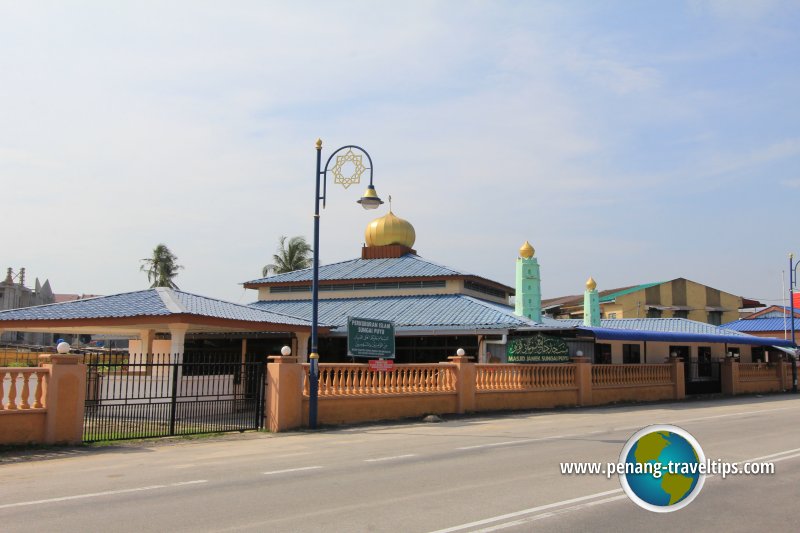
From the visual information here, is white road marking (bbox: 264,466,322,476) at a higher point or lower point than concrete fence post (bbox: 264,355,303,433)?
lower

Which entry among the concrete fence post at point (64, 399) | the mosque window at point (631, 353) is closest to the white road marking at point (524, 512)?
the concrete fence post at point (64, 399)

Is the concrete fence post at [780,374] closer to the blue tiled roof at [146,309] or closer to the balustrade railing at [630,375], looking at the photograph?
the balustrade railing at [630,375]

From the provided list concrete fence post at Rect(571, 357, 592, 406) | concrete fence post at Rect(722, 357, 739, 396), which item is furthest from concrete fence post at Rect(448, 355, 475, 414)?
concrete fence post at Rect(722, 357, 739, 396)

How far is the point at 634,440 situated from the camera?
37.5 feet

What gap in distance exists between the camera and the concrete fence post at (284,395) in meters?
16.5

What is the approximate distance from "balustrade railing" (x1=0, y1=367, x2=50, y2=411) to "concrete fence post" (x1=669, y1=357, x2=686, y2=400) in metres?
23.1

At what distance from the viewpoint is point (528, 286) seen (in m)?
28.1

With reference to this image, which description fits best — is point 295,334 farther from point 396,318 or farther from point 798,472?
point 798,472

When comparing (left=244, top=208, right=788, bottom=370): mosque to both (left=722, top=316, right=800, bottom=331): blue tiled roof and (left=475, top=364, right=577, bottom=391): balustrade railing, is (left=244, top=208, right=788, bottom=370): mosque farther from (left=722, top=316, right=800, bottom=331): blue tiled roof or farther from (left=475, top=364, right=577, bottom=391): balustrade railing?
(left=722, top=316, right=800, bottom=331): blue tiled roof

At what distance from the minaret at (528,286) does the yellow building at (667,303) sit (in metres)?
27.3

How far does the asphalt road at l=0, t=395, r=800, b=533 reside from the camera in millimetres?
7336

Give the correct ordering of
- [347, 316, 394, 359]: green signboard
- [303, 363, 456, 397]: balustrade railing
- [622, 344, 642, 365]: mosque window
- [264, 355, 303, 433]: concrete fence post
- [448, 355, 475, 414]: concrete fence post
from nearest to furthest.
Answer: [264, 355, 303, 433]: concrete fence post < [303, 363, 456, 397]: balustrade railing < [347, 316, 394, 359]: green signboard < [448, 355, 475, 414]: concrete fence post < [622, 344, 642, 365]: mosque window

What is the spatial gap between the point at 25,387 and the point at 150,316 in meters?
6.45

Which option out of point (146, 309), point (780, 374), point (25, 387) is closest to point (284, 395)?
point (25, 387)
